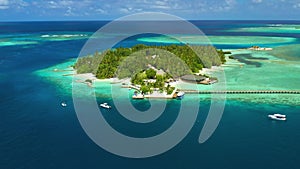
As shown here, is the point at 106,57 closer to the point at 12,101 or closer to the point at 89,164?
the point at 12,101

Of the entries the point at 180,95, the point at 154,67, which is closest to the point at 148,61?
the point at 154,67

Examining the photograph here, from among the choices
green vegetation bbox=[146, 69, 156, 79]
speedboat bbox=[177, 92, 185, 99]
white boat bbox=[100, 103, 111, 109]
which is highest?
green vegetation bbox=[146, 69, 156, 79]

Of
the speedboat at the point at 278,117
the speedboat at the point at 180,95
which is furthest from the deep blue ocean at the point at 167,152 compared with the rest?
the speedboat at the point at 180,95

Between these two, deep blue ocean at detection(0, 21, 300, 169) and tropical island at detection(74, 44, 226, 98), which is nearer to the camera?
deep blue ocean at detection(0, 21, 300, 169)

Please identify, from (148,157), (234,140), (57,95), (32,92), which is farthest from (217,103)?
(32,92)

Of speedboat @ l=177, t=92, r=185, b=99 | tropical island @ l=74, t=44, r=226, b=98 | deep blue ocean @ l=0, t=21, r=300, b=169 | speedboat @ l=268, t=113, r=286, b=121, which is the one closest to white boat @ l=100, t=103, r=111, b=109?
deep blue ocean @ l=0, t=21, r=300, b=169

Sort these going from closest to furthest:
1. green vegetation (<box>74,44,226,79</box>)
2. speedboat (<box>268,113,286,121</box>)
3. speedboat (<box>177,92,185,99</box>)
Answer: speedboat (<box>268,113,286,121</box>), speedboat (<box>177,92,185,99</box>), green vegetation (<box>74,44,226,79</box>)

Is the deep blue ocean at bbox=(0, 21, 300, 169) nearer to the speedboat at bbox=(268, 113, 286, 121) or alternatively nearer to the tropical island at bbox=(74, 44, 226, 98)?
the speedboat at bbox=(268, 113, 286, 121)

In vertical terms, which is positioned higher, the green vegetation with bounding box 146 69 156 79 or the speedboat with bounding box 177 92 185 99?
the green vegetation with bounding box 146 69 156 79
